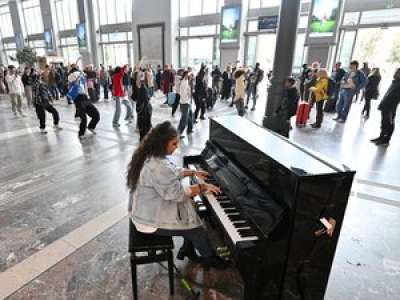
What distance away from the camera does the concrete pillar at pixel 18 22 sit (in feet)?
77.5

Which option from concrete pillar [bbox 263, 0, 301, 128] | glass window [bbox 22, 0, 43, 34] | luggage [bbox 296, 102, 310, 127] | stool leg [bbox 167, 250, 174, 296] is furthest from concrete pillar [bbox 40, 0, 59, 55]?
stool leg [bbox 167, 250, 174, 296]

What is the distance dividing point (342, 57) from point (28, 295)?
12361 mm

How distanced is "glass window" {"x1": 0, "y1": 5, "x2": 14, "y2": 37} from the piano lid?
32.3 m

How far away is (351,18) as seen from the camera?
9.94m

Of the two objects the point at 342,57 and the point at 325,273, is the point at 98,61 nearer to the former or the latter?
the point at 342,57

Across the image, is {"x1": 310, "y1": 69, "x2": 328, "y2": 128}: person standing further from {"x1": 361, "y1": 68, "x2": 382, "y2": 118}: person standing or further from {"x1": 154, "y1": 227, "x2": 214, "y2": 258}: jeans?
{"x1": 154, "y1": 227, "x2": 214, "y2": 258}: jeans

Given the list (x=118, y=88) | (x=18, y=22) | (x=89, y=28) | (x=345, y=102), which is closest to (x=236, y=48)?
(x=345, y=102)

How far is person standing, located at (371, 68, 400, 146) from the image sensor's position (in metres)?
4.98

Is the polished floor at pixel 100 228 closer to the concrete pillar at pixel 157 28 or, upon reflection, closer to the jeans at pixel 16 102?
the jeans at pixel 16 102

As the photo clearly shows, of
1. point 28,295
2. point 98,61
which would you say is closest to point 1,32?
point 98,61

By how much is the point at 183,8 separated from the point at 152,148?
616 inches

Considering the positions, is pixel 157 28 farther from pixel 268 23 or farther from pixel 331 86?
pixel 331 86

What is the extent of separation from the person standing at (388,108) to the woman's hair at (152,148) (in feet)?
17.3

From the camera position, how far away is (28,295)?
1.90 m
